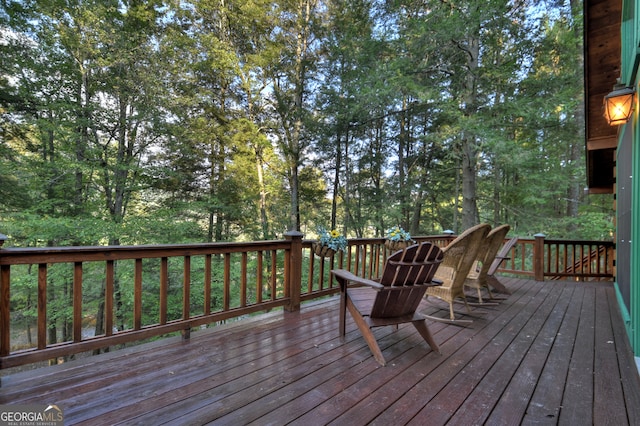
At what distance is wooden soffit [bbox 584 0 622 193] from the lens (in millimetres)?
3318

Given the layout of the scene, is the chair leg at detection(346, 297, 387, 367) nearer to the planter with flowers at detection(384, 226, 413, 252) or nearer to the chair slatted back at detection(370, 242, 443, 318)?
the chair slatted back at detection(370, 242, 443, 318)

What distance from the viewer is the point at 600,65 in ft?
12.4

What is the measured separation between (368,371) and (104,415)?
1.57 metres

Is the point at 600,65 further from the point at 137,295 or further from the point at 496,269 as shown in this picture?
the point at 137,295

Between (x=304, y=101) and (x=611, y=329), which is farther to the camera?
(x=304, y=101)

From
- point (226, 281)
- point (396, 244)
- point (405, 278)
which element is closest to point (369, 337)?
point (405, 278)

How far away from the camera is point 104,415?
4.92 feet

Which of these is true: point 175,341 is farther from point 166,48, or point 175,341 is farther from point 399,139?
point 399,139

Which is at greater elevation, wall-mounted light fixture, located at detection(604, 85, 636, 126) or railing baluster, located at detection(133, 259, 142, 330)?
wall-mounted light fixture, located at detection(604, 85, 636, 126)

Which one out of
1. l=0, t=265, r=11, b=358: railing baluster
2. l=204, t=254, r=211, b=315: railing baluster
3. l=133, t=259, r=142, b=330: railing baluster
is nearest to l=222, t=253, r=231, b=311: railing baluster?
l=204, t=254, r=211, b=315: railing baluster

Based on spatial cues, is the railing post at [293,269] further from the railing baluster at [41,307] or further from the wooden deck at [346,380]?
the railing baluster at [41,307]

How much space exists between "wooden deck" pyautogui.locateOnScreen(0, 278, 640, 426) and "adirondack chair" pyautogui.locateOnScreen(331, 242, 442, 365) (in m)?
0.24

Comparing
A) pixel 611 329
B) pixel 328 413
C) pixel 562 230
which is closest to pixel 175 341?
pixel 328 413

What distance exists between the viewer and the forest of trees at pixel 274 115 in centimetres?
676
